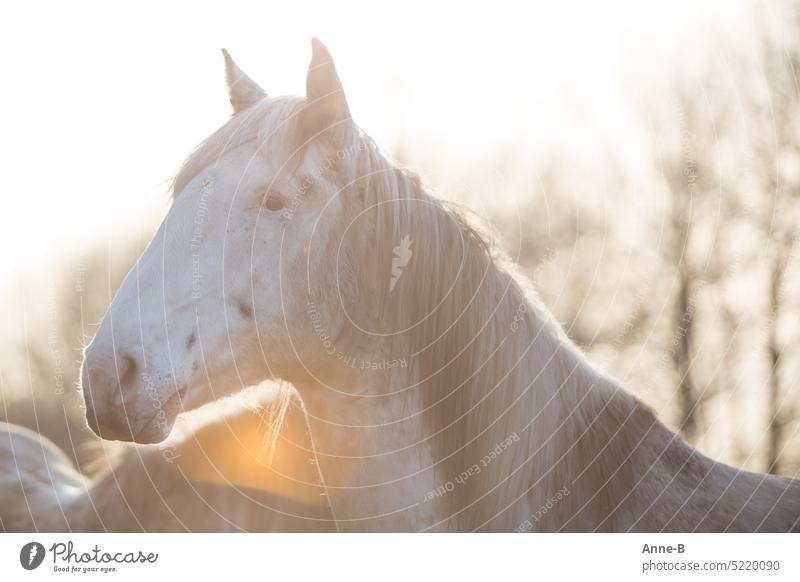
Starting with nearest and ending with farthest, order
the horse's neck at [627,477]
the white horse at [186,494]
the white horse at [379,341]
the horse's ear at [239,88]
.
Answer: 1. the white horse at [379,341]
2. the horse's neck at [627,477]
3. the horse's ear at [239,88]
4. the white horse at [186,494]

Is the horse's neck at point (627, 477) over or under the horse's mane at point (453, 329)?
under

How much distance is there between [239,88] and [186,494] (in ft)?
5.46

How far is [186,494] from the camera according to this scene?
3.03 m

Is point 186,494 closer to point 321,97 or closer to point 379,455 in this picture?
point 379,455

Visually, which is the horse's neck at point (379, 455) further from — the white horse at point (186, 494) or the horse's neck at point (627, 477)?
the white horse at point (186, 494)

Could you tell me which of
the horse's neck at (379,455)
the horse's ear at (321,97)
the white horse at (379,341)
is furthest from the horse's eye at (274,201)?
the horse's neck at (379,455)

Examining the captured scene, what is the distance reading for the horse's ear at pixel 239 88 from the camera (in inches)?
79.7

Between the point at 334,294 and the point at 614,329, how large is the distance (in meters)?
2.63

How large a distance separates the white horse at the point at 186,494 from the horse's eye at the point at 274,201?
1.19m

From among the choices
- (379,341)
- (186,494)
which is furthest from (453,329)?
(186,494)
